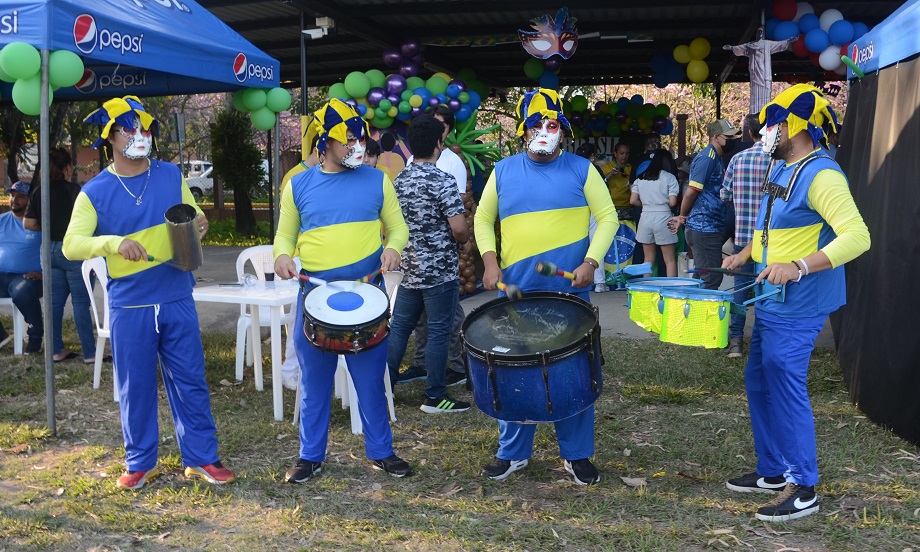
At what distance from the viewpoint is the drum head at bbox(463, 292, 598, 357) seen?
13.1 feet

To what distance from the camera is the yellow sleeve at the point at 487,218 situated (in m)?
4.50

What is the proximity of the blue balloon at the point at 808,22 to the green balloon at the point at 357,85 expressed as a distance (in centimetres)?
427

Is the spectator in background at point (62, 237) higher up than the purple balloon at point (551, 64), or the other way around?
the purple balloon at point (551, 64)

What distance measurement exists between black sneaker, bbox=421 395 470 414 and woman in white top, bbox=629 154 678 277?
4.33 metres

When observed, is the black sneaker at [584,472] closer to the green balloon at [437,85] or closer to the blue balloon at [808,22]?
the green balloon at [437,85]

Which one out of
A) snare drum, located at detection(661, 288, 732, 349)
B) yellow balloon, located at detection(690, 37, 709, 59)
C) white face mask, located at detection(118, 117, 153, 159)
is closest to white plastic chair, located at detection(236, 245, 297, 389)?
white face mask, located at detection(118, 117, 153, 159)

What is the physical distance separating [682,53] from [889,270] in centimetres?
673

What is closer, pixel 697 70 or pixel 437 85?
pixel 437 85

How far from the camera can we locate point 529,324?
417 centimetres

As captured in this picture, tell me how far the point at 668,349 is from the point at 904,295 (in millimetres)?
2552

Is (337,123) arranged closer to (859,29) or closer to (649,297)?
(649,297)

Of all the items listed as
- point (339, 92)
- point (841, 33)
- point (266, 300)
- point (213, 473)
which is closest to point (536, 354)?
point (213, 473)

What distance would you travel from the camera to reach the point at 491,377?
396cm

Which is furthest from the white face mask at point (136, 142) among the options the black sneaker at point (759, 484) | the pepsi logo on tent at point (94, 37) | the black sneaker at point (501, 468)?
the black sneaker at point (759, 484)
